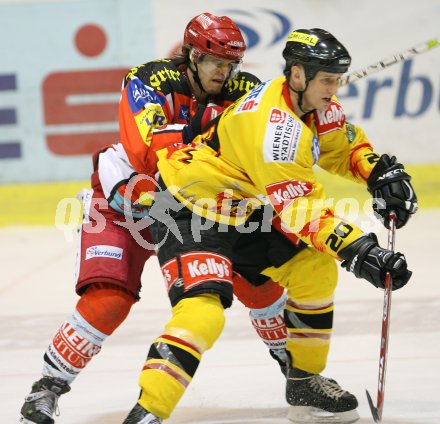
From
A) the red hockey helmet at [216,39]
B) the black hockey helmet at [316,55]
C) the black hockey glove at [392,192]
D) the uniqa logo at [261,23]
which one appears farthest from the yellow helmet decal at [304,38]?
the uniqa logo at [261,23]

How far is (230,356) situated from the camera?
4082 mm

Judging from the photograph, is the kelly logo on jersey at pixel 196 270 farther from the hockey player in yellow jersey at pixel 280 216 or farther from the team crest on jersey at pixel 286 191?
the team crest on jersey at pixel 286 191

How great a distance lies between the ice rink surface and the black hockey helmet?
3.80 ft

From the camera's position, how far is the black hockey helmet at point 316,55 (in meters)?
2.99

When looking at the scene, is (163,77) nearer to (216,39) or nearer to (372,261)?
(216,39)

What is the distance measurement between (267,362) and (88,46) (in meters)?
3.75

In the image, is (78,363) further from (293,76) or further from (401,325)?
(401,325)

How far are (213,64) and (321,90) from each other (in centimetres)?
62

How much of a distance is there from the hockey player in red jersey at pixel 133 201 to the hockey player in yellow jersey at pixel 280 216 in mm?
173

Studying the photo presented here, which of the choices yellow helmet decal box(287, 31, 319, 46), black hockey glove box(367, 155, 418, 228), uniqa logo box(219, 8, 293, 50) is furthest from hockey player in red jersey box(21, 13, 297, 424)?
uniqa logo box(219, 8, 293, 50)

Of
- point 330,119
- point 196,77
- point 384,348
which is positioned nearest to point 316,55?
point 330,119

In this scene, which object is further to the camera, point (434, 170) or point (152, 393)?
point (434, 170)

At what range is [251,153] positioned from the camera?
2.97 metres

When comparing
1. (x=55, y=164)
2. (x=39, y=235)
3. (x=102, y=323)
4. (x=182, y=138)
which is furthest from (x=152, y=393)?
(x=55, y=164)
